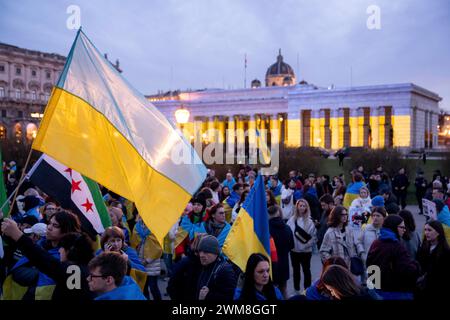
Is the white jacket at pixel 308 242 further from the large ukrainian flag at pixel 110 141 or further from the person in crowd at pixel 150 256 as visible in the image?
the large ukrainian flag at pixel 110 141

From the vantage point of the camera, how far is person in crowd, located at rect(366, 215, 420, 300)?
4758mm

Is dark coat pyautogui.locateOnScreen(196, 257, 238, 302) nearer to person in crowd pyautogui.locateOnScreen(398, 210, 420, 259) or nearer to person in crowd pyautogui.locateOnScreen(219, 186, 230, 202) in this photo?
person in crowd pyautogui.locateOnScreen(398, 210, 420, 259)

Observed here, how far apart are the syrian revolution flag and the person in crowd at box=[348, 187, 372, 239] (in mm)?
4047

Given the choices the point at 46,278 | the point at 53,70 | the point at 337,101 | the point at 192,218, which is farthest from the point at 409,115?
the point at 46,278

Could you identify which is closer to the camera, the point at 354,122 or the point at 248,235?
the point at 248,235

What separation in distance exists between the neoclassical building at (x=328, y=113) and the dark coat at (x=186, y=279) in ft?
165

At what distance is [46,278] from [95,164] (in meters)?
1.14

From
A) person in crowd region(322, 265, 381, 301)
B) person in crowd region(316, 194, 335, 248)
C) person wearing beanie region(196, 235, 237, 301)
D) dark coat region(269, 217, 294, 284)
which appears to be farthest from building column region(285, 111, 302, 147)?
person in crowd region(322, 265, 381, 301)

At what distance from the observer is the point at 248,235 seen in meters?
5.17

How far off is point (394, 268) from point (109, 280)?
9.38ft

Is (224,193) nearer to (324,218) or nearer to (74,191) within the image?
(324,218)

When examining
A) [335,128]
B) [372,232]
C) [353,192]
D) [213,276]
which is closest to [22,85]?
[335,128]

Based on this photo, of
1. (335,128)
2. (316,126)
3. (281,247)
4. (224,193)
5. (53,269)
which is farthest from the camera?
(316,126)

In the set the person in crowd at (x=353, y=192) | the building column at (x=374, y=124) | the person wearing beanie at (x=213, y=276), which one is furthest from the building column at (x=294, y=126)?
the person wearing beanie at (x=213, y=276)
